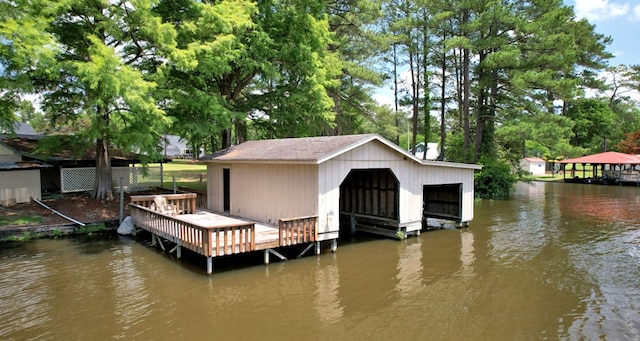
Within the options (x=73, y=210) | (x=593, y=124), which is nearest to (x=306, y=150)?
(x=73, y=210)

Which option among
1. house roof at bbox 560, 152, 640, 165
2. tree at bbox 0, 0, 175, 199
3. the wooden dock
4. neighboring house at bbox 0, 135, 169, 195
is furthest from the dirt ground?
house roof at bbox 560, 152, 640, 165

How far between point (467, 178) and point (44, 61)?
14222 millimetres

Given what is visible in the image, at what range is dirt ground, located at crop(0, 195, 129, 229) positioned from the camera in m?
14.0

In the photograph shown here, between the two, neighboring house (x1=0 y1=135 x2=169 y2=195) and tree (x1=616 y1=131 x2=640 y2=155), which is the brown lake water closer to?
neighboring house (x1=0 y1=135 x2=169 y2=195)

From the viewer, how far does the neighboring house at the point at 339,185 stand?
10.8 m

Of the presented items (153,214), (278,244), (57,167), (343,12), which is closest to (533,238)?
(278,244)

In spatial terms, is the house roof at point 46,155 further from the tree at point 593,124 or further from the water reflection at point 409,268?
the tree at point 593,124

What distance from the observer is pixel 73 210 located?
48.7 ft

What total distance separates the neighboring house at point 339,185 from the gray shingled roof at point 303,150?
0.03 meters

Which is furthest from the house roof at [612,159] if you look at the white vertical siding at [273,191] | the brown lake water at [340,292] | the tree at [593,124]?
the white vertical siding at [273,191]

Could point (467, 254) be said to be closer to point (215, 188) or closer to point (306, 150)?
point (306, 150)

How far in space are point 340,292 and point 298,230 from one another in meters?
2.46

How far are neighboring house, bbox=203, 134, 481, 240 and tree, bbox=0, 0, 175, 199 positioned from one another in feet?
10.2

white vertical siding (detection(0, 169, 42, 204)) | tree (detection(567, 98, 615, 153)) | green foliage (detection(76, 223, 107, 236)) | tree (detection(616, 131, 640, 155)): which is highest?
tree (detection(567, 98, 615, 153))
